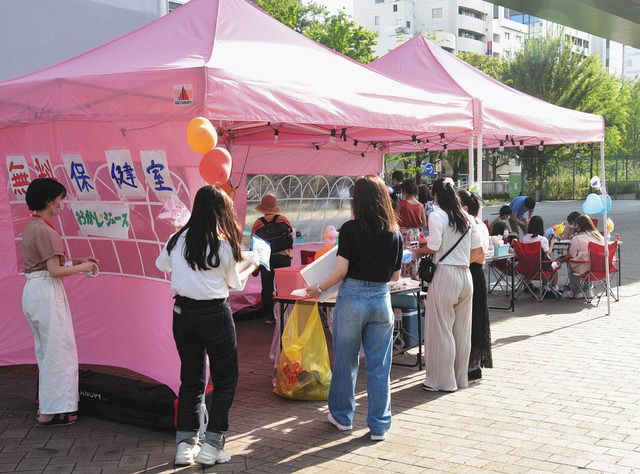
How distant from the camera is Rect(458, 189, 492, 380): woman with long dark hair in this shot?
6.67m

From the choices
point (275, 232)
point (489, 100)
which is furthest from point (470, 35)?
point (275, 232)

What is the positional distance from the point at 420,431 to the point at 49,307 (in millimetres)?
2859

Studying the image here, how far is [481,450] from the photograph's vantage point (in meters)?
4.96

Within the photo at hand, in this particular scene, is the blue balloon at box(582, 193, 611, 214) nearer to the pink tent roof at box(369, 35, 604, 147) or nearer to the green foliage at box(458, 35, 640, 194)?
the pink tent roof at box(369, 35, 604, 147)

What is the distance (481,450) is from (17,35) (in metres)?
7.75

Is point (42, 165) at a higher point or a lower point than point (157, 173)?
higher

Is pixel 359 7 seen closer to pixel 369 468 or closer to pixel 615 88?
pixel 615 88

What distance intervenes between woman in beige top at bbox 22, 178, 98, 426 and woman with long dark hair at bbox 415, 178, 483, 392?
9.13ft

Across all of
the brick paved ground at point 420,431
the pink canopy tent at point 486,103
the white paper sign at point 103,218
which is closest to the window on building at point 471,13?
the pink canopy tent at point 486,103

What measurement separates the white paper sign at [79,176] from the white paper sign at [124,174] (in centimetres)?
37

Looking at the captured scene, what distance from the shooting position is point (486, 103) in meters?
8.05

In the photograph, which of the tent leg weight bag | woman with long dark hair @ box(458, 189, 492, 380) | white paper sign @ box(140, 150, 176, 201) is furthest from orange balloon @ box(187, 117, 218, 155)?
woman with long dark hair @ box(458, 189, 492, 380)

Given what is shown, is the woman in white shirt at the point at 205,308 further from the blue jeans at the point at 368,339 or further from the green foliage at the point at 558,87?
the green foliage at the point at 558,87

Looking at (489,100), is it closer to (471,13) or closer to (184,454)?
(184,454)
